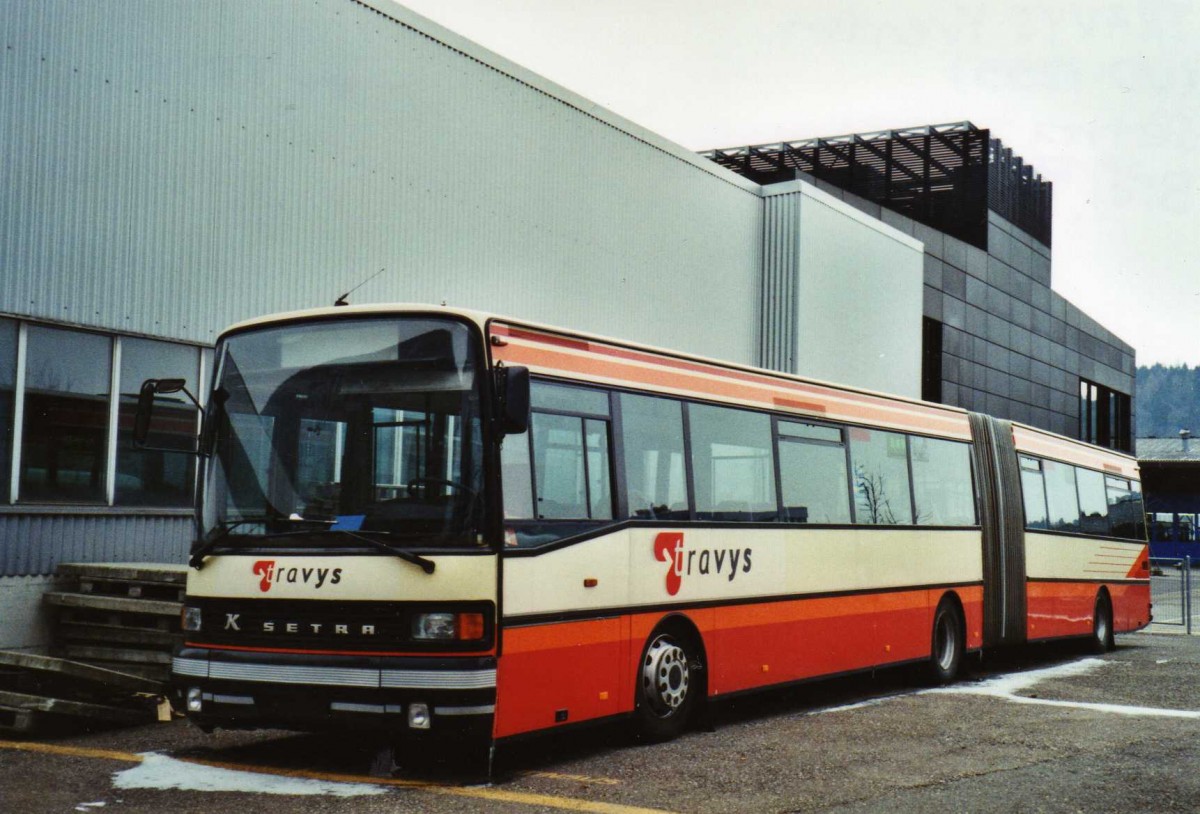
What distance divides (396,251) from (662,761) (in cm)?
901

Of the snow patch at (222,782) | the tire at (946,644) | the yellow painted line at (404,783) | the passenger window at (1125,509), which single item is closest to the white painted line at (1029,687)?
the tire at (946,644)

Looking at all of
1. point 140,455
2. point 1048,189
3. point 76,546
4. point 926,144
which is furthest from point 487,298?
point 1048,189

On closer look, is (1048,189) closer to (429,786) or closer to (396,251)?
(396,251)

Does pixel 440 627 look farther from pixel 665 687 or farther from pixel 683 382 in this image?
pixel 683 382

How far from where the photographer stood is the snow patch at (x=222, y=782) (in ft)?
25.2

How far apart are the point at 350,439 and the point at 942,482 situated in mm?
8296

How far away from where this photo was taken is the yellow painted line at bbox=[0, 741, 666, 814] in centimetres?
726

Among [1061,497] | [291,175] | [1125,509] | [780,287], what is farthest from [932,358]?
[291,175]

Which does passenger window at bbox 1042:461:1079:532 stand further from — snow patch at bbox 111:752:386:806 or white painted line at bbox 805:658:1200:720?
snow patch at bbox 111:752:386:806

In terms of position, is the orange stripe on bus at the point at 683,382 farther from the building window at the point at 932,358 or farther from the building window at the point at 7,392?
the building window at the point at 932,358

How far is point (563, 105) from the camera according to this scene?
19594 millimetres

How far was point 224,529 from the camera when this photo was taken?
848 cm

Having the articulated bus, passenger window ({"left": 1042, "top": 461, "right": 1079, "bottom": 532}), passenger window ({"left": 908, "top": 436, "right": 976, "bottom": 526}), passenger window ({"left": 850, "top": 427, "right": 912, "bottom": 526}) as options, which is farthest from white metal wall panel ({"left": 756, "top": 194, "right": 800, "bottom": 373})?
the articulated bus

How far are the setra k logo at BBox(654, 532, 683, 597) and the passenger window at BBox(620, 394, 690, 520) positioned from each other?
16cm
